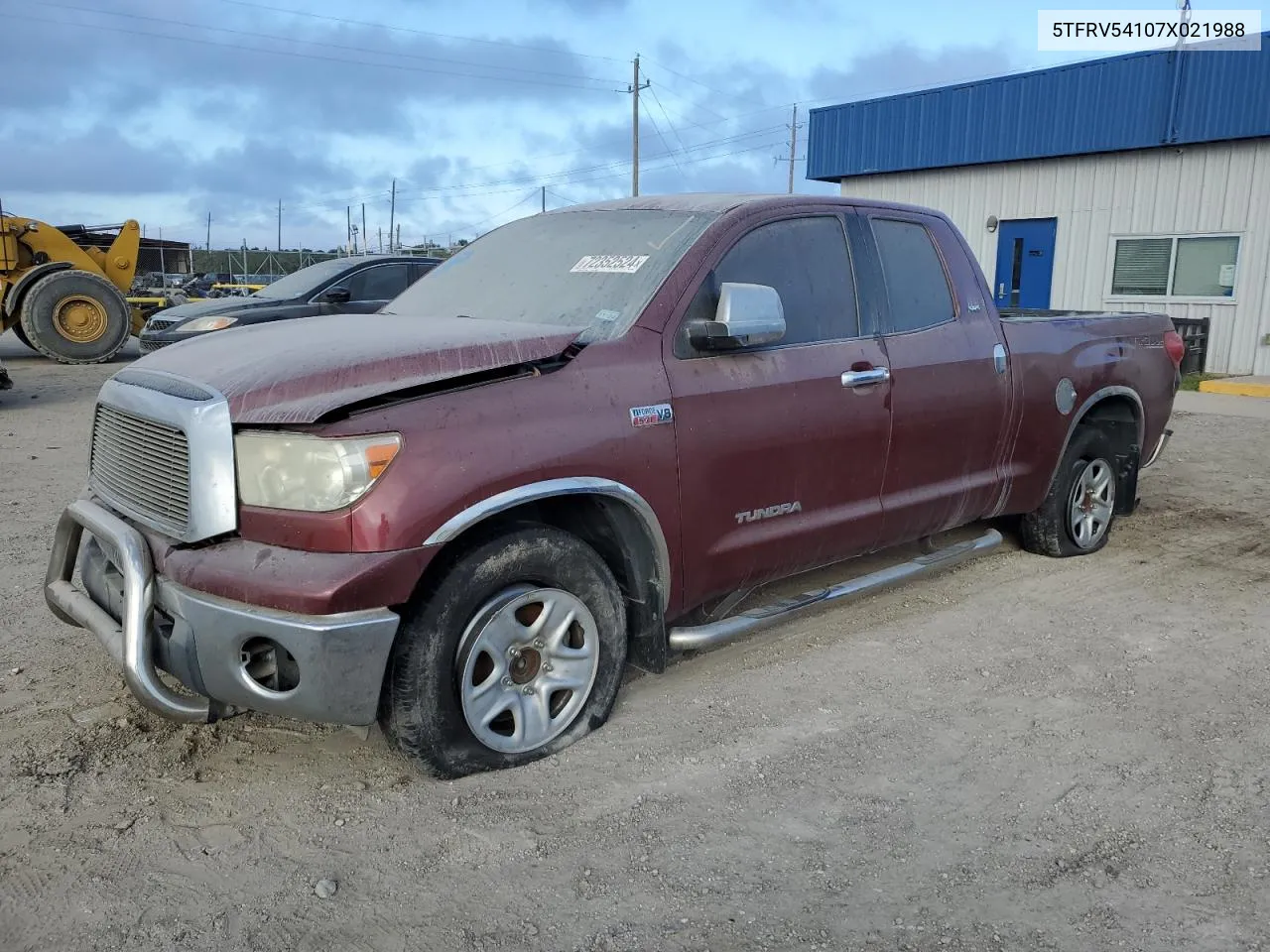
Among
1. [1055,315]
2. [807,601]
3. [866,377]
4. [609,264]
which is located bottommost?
[807,601]

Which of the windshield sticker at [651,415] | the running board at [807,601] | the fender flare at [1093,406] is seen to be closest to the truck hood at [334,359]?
the windshield sticker at [651,415]

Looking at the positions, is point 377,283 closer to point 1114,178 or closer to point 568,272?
point 568,272

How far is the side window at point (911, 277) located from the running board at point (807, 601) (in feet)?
3.50

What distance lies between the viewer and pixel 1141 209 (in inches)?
609

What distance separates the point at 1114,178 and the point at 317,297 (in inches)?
478

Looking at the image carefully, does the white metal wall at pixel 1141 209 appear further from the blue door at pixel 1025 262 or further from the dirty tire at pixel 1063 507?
the dirty tire at pixel 1063 507

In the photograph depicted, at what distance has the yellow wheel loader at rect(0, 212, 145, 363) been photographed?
49.8 ft

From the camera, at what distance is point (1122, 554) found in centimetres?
586

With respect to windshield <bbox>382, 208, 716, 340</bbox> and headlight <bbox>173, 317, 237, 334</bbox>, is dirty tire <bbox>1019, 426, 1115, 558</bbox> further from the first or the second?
headlight <bbox>173, 317, 237, 334</bbox>

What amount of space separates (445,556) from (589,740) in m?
0.88

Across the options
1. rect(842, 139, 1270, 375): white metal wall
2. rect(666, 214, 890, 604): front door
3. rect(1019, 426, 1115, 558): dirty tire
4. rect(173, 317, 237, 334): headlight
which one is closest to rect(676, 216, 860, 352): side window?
rect(666, 214, 890, 604): front door

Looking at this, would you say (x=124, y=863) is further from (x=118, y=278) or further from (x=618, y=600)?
(x=118, y=278)

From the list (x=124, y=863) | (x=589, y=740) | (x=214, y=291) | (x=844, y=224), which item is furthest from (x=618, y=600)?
(x=214, y=291)

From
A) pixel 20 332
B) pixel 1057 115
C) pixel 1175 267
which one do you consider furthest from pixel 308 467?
pixel 1057 115
